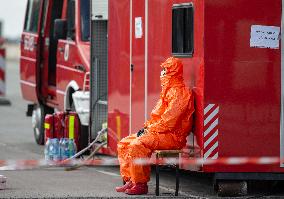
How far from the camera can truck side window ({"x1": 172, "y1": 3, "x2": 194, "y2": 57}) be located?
41.4 feet

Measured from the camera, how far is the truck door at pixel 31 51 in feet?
64.6

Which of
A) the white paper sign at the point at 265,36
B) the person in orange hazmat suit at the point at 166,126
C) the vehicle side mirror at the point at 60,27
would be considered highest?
the white paper sign at the point at 265,36

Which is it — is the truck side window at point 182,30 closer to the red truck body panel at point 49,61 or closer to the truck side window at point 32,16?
the red truck body panel at point 49,61

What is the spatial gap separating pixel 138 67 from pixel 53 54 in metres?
5.67

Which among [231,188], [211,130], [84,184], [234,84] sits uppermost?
[234,84]

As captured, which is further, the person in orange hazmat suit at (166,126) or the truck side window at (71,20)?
the truck side window at (71,20)

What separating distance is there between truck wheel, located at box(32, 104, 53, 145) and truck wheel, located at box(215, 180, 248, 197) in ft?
23.1

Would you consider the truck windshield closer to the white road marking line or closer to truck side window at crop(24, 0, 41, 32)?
truck side window at crop(24, 0, 41, 32)

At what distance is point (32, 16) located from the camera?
803 inches

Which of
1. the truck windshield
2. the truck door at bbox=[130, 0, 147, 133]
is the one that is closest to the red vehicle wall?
the truck door at bbox=[130, 0, 147, 133]

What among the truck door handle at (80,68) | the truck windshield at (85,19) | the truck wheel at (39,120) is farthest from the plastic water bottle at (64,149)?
the truck wheel at (39,120)

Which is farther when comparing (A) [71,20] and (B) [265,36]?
(A) [71,20]

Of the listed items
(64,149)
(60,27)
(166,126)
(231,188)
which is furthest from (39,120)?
(231,188)

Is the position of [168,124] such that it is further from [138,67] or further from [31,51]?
[31,51]
